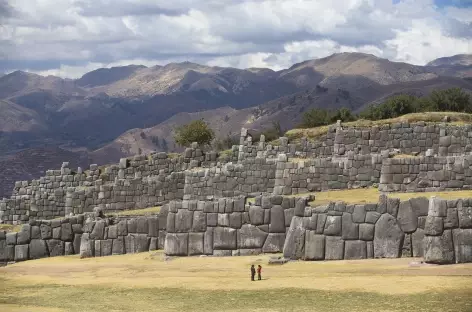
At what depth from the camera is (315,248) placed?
23.6 m

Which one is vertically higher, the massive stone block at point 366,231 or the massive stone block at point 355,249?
the massive stone block at point 366,231

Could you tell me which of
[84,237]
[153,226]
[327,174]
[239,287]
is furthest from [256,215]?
[327,174]

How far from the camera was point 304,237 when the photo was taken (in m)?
23.9

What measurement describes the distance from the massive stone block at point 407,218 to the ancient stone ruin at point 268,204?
3 centimetres

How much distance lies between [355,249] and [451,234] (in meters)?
3.00

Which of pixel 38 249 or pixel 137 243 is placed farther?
pixel 38 249

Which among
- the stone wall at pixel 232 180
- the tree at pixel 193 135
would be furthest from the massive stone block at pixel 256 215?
the tree at pixel 193 135

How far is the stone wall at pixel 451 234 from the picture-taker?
68.8ft

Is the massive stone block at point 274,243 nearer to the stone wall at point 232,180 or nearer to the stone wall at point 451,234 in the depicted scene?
the stone wall at point 451,234

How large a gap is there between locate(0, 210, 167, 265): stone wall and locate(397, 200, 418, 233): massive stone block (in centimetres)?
827

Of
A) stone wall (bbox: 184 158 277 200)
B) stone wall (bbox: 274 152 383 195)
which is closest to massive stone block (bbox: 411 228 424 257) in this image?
stone wall (bbox: 274 152 383 195)

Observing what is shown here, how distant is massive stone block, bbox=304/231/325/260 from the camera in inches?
927

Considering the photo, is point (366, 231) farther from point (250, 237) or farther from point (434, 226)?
point (250, 237)

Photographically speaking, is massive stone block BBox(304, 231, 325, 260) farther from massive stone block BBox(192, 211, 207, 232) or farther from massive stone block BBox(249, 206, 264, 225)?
massive stone block BBox(192, 211, 207, 232)
